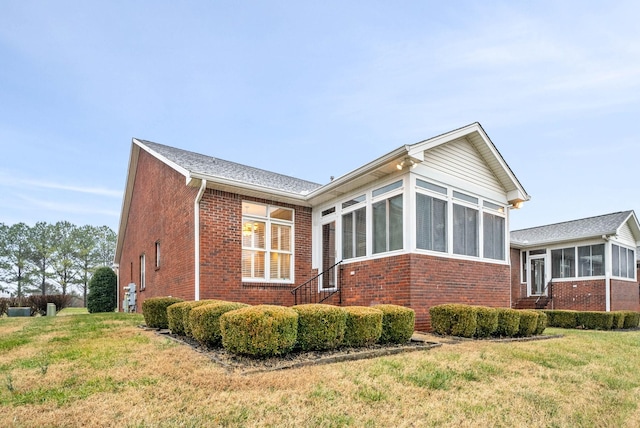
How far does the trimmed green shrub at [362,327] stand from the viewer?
6109mm

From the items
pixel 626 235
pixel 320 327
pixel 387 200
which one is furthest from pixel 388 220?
pixel 626 235

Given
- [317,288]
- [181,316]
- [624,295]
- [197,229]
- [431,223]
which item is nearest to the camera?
[181,316]

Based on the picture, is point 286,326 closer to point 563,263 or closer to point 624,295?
point 563,263

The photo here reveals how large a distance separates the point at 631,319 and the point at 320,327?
13680mm

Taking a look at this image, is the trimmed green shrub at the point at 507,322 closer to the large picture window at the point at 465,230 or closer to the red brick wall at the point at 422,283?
the red brick wall at the point at 422,283

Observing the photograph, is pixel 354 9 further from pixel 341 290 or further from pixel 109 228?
pixel 109 228

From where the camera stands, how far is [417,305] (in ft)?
27.6

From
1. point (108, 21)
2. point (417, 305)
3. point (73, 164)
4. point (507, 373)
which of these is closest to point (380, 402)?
point (507, 373)

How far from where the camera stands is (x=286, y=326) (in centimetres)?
530

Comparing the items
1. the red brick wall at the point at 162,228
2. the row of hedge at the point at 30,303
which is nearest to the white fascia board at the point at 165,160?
the red brick wall at the point at 162,228

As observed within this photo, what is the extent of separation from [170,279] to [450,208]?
828 centimetres

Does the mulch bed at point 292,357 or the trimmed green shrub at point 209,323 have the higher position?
the trimmed green shrub at point 209,323

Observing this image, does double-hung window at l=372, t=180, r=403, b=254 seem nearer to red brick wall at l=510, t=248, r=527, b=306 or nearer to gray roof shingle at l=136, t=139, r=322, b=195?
gray roof shingle at l=136, t=139, r=322, b=195

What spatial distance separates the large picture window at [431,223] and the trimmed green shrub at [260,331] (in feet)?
14.3
